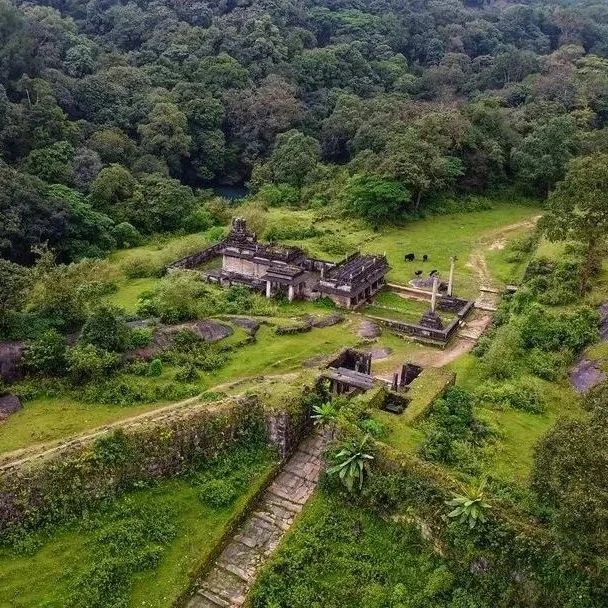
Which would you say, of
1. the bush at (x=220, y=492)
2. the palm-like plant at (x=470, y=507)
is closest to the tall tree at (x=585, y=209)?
the palm-like plant at (x=470, y=507)

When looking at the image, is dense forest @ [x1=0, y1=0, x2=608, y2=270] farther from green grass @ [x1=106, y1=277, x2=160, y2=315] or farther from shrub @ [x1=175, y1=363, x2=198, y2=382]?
shrub @ [x1=175, y1=363, x2=198, y2=382]

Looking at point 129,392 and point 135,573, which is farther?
point 129,392

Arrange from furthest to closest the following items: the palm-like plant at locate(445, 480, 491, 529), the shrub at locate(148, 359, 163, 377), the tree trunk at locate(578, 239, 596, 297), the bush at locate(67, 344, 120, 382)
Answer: the tree trunk at locate(578, 239, 596, 297) → the shrub at locate(148, 359, 163, 377) → the bush at locate(67, 344, 120, 382) → the palm-like plant at locate(445, 480, 491, 529)

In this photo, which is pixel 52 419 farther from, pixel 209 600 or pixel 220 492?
pixel 209 600

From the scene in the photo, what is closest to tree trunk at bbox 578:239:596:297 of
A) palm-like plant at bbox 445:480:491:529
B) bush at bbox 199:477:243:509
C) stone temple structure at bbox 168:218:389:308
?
stone temple structure at bbox 168:218:389:308

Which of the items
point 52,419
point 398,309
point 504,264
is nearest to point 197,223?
point 398,309

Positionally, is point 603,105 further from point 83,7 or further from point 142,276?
point 83,7

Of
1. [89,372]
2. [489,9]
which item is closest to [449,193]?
[89,372]
